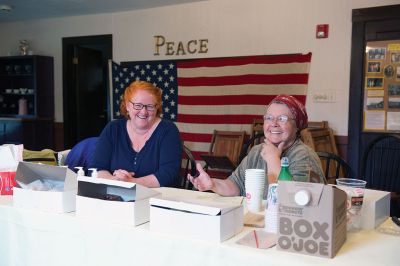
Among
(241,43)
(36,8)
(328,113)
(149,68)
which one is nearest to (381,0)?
(328,113)

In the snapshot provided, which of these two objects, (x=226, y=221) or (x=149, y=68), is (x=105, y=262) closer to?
(x=226, y=221)

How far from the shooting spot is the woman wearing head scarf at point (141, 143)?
226 centimetres

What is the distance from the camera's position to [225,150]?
15.1 ft

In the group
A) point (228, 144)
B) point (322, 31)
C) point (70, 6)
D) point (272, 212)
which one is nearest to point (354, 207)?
point (272, 212)

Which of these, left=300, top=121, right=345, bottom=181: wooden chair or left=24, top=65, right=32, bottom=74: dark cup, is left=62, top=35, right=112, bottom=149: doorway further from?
left=300, top=121, right=345, bottom=181: wooden chair

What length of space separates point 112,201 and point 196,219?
0.33 meters

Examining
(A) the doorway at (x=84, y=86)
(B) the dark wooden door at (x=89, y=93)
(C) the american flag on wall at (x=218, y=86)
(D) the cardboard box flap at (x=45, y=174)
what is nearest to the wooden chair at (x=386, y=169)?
(C) the american flag on wall at (x=218, y=86)

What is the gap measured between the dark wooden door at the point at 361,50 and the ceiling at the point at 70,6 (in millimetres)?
1917

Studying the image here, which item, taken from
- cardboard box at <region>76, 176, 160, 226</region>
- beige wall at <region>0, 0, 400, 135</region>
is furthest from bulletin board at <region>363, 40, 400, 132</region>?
cardboard box at <region>76, 176, 160, 226</region>

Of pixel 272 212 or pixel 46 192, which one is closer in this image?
pixel 272 212

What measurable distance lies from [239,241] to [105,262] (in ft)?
1.54

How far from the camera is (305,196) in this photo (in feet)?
3.58

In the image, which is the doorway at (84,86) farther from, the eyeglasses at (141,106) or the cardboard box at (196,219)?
the cardboard box at (196,219)

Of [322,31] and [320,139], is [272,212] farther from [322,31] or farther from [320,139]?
[322,31]
